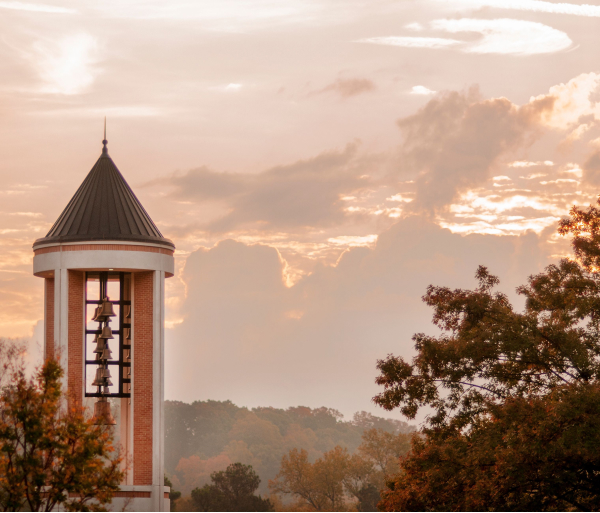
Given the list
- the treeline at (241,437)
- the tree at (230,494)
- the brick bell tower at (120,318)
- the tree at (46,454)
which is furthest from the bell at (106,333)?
the treeline at (241,437)

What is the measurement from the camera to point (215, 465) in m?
87.2

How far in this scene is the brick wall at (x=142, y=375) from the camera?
74.3 ft

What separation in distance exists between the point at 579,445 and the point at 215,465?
2921 inches

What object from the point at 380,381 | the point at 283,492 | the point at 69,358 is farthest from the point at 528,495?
Result: the point at 283,492

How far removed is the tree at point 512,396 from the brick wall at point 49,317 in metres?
9.46

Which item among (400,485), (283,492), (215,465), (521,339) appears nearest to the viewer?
(521,339)

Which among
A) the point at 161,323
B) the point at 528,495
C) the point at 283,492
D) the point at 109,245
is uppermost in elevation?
the point at 109,245

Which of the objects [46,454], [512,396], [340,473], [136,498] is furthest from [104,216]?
[340,473]

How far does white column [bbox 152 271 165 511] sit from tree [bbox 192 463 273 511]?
44.8 m

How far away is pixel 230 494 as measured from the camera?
66.4 metres

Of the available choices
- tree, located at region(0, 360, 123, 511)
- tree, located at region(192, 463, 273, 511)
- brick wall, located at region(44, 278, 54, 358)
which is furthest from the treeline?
tree, located at region(0, 360, 123, 511)

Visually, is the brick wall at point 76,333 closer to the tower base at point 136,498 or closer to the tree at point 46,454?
the tower base at point 136,498

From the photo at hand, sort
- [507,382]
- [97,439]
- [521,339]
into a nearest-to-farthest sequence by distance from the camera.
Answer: [97,439], [521,339], [507,382]

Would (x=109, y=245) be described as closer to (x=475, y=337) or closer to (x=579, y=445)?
(x=475, y=337)
